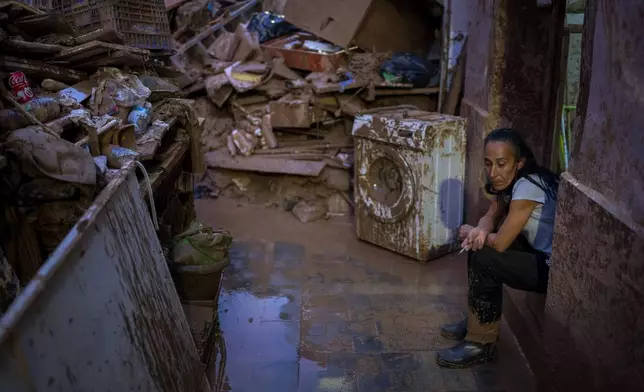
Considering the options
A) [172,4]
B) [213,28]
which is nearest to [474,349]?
[213,28]

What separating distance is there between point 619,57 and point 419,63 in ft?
15.1

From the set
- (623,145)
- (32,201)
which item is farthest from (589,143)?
(32,201)

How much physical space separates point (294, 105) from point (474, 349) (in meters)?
4.11

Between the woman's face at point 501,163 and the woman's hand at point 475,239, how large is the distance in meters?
0.32

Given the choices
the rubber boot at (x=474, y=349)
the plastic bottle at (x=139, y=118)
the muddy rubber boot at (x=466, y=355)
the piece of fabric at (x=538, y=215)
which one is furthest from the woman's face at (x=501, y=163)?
the plastic bottle at (x=139, y=118)

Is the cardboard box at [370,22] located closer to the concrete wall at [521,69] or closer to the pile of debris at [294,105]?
the pile of debris at [294,105]

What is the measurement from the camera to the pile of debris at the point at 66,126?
7.00 feet

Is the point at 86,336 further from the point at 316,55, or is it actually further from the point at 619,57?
the point at 316,55

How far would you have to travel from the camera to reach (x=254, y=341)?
3.94m

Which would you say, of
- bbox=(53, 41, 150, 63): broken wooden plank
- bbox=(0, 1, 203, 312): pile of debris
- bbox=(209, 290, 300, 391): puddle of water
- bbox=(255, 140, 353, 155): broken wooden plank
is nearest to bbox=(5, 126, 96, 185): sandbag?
bbox=(0, 1, 203, 312): pile of debris

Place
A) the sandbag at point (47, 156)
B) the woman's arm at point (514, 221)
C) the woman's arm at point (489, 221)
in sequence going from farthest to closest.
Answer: the woman's arm at point (489, 221) < the woman's arm at point (514, 221) < the sandbag at point (47, 156)

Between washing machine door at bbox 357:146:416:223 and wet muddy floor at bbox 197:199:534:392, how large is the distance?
46 centimetres

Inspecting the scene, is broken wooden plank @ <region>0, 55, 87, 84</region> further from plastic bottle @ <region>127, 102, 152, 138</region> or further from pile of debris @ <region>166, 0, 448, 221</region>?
pile of debris @ <region>166, 0, 448, 221</region>

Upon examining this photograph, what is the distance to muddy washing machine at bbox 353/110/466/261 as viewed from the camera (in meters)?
4.92
